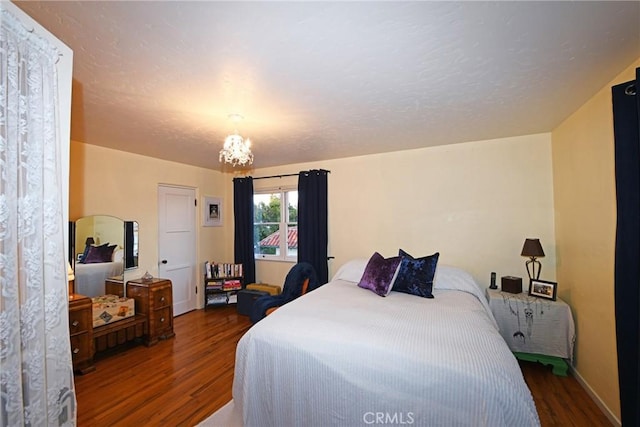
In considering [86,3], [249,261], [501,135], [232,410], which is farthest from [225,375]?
[501,135]

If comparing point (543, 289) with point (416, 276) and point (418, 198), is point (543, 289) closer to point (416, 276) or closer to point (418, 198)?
point (416, 276)

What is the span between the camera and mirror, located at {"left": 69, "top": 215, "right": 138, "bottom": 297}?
3.11 meters

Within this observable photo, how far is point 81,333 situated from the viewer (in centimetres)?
259

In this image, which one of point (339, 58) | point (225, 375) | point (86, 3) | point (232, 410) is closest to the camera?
point (86, 3)

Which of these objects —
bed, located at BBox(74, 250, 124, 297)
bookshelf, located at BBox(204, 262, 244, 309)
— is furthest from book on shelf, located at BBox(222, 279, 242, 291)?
bed, located at BBox(74, 250, 124, 297)

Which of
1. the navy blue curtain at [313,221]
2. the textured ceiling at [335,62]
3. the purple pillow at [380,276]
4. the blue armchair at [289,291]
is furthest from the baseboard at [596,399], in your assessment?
the navy blue curtain at [313,221]

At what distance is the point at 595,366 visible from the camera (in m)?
2.13

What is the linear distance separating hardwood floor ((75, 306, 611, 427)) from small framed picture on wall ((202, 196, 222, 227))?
76.7 inches

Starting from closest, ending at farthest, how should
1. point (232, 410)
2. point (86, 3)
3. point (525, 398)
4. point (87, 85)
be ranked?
point (86, 3)
point (525, 398)
point (87, 85)
point (232, 410)

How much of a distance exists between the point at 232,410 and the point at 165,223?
2.89m

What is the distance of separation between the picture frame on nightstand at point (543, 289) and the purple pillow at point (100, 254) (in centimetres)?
481

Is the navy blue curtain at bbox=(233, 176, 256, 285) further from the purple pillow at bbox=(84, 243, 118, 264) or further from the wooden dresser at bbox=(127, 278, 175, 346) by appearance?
the purple pillow at bbox=(84, 243, 118, 264)

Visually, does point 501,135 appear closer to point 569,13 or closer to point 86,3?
point 569,13

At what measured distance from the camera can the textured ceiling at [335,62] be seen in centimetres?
121
